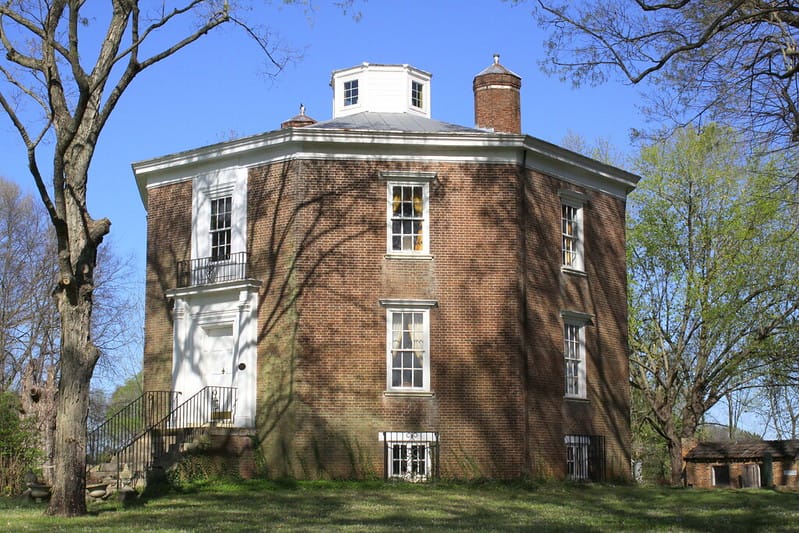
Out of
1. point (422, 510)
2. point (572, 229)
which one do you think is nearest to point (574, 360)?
point (572, 229)

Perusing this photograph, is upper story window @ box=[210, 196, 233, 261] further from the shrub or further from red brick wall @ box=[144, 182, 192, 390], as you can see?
the shrub

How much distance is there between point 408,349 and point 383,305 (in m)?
1.16

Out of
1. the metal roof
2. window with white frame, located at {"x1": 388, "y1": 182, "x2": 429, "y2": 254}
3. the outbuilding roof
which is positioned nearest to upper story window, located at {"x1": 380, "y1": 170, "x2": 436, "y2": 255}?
window with white frame, located at {"x1": 388, "y1": 182, "x2": 429, "y2": 254}

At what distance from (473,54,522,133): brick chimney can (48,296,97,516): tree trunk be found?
14180 millimetres

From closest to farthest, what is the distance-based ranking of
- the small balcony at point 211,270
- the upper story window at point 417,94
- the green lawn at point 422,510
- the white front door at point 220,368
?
1. the green lawn at point 422,510
2. the white front door at point 220,368
3. the small balcony at point 211,270
4. the upper story window at point 417,94

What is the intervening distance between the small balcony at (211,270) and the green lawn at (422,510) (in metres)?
5.33

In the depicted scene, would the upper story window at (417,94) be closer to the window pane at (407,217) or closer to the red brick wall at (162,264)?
the window pane at (407,217)

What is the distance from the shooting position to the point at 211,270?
25.5 meters

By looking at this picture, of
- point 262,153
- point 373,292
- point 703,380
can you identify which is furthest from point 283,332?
point 703,380

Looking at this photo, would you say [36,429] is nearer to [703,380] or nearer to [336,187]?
[336,187]

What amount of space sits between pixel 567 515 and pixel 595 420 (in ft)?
31.8

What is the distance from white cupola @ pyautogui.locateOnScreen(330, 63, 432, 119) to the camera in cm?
2888

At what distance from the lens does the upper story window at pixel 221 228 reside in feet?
83.8

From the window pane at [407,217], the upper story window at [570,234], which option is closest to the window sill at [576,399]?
the upper story window at [570,234]
